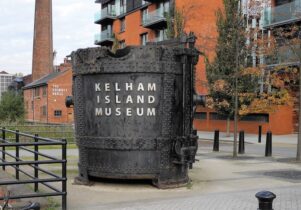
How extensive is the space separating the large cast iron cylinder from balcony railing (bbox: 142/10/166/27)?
129 ft

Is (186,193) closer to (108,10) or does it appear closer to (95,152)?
(95,152)

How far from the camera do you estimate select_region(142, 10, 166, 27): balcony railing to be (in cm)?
4901

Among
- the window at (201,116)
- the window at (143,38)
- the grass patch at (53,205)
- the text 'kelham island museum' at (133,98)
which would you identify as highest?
the window at (143,38)

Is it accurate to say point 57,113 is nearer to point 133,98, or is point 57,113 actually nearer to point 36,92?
point 36,92

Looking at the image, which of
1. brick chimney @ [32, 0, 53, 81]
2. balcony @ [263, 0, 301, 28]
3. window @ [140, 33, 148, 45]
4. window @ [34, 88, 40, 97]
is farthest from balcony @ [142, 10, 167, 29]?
window @ [34, 88, 40, 97]

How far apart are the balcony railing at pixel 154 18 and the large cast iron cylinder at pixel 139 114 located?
39373mm

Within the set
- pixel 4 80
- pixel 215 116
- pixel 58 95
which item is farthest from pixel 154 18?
pixel 4 80

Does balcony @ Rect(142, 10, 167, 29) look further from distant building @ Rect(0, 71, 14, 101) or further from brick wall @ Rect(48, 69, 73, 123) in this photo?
distant building @ Rect(0, 71, 14, 101)

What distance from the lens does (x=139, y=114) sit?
32.2 feet

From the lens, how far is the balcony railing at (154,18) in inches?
1929

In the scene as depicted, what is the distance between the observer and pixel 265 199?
183 inches

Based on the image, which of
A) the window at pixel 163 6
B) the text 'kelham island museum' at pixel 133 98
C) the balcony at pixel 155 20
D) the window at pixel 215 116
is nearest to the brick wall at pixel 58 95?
the balcony at pixel 155 20

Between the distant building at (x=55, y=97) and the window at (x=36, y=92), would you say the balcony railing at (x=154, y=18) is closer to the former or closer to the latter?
the distant building at (x=55, y=97)

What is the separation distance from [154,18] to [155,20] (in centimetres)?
37
